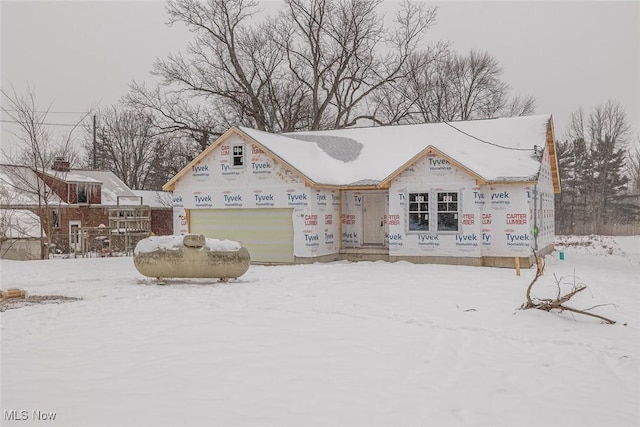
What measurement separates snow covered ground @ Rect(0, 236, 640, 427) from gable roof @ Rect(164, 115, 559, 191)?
640 cm

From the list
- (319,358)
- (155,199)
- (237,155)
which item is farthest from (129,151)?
(319,358)

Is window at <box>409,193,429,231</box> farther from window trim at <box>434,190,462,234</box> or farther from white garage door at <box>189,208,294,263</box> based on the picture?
white garage door at <box>189,208,294,263</box>

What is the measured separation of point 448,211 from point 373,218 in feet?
11.4

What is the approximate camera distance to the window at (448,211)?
748 inches

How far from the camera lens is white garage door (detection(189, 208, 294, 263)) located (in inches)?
799

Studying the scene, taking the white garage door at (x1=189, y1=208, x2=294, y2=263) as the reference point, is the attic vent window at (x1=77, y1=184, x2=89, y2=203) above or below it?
above

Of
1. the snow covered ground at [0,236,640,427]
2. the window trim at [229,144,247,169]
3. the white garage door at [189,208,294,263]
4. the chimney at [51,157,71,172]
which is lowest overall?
the snow covered ground at [0,236,640,427]

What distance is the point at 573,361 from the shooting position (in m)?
7.54

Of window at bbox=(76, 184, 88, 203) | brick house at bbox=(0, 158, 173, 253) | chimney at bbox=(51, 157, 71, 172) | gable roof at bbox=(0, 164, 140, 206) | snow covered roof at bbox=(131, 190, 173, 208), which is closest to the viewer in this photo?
chimney at bbox=(51, 157, 71, 172)

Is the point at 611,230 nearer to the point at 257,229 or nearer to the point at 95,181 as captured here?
the point at 257,229

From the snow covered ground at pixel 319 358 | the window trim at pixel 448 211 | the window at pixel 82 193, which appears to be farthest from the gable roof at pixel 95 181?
the window trim at pixel 448 211

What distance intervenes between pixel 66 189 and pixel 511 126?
2792cm

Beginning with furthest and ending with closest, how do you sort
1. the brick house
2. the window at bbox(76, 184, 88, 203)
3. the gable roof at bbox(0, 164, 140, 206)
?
the window at bbox(76, 184, 88, 203), the gable roof at bbox(0, 164, 140, 206), the brick house

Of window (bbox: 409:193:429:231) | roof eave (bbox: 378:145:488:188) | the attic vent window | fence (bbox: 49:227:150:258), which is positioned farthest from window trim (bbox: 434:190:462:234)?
the attic vent window
